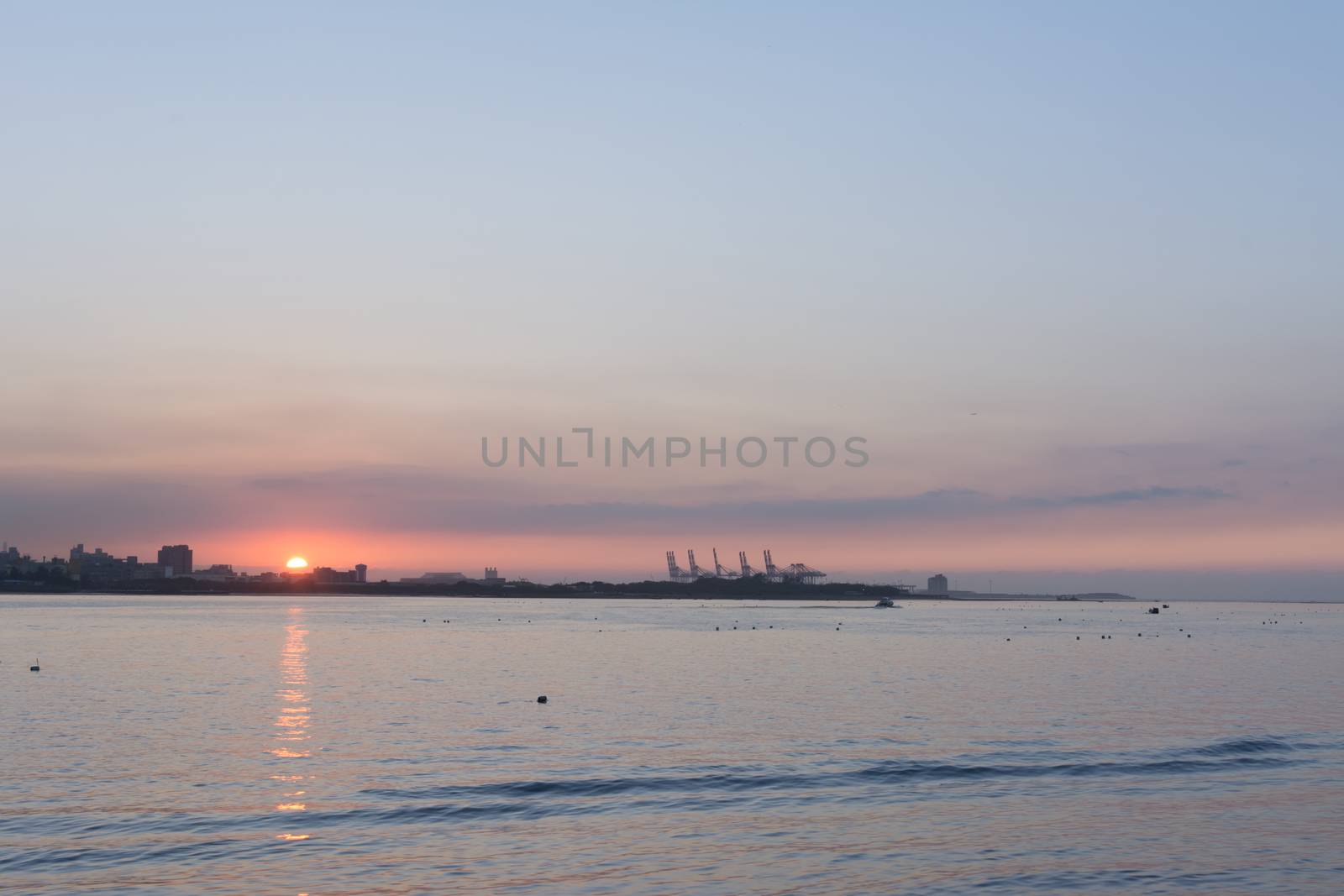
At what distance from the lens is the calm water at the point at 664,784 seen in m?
33.5

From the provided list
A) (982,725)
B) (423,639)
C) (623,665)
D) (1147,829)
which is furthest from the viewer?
(423,639)

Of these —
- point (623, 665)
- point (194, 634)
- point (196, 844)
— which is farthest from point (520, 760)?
point (194, 634)

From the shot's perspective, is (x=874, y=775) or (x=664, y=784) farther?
(x=874, y=775)

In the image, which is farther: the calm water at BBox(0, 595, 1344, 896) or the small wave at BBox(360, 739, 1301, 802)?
the small wave at BBox(360, 739, 1301, 802)

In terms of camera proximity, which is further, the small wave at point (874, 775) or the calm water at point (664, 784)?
the small wave at point (874, 775)

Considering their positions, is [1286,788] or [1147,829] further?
[1286,788]

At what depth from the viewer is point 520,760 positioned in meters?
51.7

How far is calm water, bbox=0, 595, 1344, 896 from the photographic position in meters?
33.5

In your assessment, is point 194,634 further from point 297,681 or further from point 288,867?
point 288,867

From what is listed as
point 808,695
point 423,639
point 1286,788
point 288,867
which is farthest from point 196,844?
point 423,639

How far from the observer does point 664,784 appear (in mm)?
46250

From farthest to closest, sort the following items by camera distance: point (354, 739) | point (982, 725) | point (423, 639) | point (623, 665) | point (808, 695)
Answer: point (423, 639) < point (623, 665) < point (808, 695) < point (982, 725) < point (354, 739)

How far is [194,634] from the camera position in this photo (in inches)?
6575

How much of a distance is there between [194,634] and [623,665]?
83.6 metres
